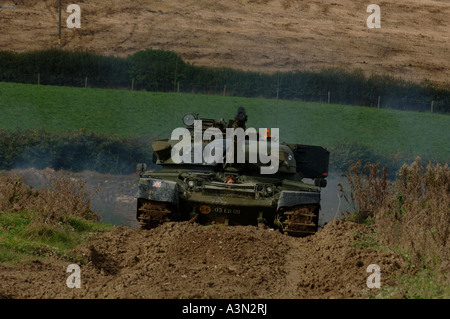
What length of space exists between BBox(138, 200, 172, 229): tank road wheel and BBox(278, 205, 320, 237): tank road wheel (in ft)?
7.15

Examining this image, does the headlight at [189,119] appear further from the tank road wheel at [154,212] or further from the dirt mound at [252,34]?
the dirt mound at [252,34]

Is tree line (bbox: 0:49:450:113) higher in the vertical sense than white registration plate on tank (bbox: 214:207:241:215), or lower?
higher

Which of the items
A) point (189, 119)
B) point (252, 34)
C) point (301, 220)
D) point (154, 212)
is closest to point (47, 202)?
point (154, 212)

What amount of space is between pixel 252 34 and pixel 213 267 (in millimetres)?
61070

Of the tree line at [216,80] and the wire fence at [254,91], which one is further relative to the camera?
the tree line at [216,80]

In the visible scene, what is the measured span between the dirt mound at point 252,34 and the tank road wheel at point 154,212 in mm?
48082

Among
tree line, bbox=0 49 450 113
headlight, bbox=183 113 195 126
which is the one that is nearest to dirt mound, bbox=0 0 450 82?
tree line, bbox=0 49 450 113

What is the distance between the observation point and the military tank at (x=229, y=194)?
1331 cm

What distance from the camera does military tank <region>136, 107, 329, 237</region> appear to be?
1331 centimetres

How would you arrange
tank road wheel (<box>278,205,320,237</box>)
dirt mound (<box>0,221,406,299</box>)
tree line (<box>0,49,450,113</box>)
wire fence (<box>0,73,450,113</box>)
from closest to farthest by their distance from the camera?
dirt mound (<box>0,221,406,299</box>) → tank road wheel (<box>278,205,320,237</box>) → wire fence (<box>0,73,450,113</box>) → tree line (<box>0,49,450,113</box>)

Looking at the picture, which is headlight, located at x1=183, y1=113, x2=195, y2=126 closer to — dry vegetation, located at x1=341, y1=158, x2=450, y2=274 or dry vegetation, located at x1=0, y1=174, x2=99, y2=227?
dry vegetation, located at x1=0, y1=174, x2=99, y2=227

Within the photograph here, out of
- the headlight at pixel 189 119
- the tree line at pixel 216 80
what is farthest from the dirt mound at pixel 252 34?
the headlight at pixel 189 119

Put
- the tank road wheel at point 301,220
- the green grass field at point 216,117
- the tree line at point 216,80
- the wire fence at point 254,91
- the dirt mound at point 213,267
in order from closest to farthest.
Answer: the dirt mound at point 213,267 < the tank road wheel at point 301,220 < the green grass field at point 216,117 < the wire fence at point 254,91 < the tree line at point 216,80
